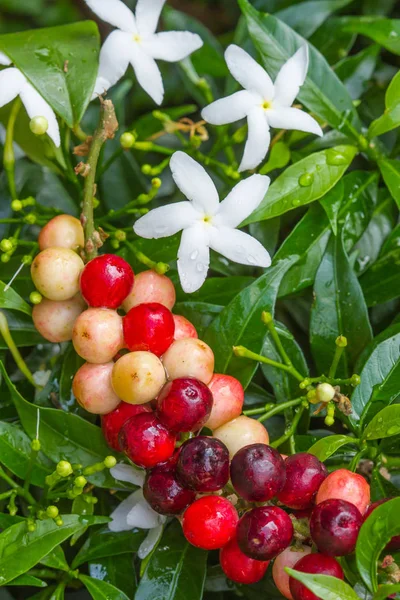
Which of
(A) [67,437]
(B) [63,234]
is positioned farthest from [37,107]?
(A) [67,437]

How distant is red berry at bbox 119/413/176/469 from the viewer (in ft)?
1.99

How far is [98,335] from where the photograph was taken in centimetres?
65

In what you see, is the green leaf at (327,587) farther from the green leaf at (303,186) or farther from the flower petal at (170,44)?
the flower petal at (170,44)

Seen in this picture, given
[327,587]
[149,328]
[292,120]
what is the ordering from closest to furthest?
[327,587]
[149,328]
[292,120]

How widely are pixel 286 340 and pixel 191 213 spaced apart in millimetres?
180

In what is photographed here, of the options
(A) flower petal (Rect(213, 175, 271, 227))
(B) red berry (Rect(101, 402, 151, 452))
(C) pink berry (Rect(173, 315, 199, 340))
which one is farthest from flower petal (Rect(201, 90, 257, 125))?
(B) red berry (Rect(101, 402, 151, 452))

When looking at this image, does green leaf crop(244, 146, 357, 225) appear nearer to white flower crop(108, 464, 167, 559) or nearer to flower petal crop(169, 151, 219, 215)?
flower petal crop(169, 151, 219, 215)

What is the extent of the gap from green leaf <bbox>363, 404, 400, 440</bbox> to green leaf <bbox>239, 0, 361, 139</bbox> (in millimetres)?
363

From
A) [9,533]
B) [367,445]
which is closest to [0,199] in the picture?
[9,533]

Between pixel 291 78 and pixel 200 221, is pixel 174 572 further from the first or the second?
pixel 291 78

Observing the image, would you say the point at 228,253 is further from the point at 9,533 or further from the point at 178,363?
the point at 9,533

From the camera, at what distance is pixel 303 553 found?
23.9 inches

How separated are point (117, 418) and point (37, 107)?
340mm

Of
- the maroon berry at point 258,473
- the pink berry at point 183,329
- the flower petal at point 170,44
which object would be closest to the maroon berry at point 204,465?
the maroon berry at point 258,473
